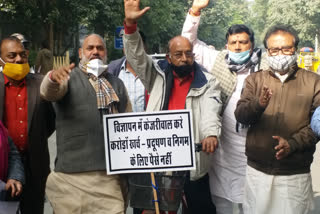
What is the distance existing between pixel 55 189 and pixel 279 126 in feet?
6.10

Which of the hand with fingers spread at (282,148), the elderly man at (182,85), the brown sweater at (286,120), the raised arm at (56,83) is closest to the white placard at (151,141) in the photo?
the elderly man at (182,85)

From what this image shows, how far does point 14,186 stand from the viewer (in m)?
3.97

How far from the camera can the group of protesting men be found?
13.8 feet

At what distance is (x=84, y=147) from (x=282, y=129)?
1.58m

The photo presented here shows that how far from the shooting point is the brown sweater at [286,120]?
4277 millimetres

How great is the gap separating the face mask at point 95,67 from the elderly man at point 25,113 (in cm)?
70

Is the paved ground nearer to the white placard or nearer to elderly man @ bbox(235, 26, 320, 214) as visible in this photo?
elderly man @ bbox(235, 26, 320, 214)

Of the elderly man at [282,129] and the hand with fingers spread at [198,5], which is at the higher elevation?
the hand with fingers spread at [198,5]

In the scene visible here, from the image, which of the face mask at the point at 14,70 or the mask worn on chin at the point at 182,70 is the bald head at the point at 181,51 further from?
the face mask at the point at 14,70

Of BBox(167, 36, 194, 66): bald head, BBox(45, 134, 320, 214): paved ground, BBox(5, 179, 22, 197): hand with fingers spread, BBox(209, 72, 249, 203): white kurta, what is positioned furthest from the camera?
BBox(45, 134, 320, 214): paved ground

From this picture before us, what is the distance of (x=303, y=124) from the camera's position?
432 cm

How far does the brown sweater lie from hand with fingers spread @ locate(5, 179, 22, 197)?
72.0 inches

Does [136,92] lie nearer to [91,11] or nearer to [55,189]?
[55,189]

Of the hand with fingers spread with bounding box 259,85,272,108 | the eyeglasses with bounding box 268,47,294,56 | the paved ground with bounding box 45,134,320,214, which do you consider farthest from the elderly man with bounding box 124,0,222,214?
the paved ground with bounding box 45,134,320,214
